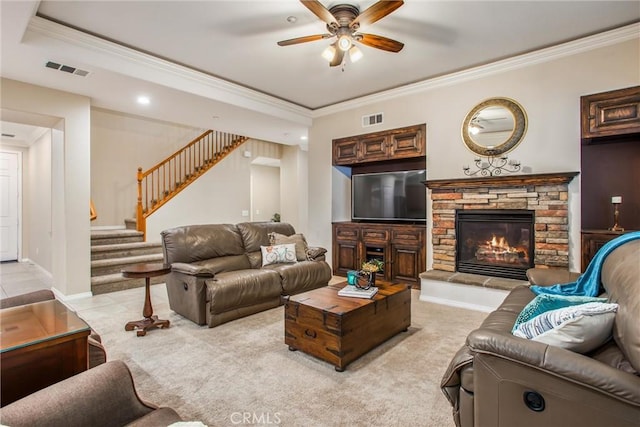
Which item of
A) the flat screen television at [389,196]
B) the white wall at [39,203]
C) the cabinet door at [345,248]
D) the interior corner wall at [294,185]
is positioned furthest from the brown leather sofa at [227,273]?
the interior corner wall at [294,185]

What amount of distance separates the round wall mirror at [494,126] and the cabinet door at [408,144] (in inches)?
23.9

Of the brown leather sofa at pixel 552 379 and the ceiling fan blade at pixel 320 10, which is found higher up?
the ceiling fan blade at pixel 320 10

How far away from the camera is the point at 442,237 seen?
14.7 feet

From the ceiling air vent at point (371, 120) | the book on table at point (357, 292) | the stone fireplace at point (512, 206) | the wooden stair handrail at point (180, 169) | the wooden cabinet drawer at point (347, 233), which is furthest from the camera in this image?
the wooden stair handrail at point (180, 169)

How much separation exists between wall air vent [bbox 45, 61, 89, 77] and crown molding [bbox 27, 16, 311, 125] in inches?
12.8

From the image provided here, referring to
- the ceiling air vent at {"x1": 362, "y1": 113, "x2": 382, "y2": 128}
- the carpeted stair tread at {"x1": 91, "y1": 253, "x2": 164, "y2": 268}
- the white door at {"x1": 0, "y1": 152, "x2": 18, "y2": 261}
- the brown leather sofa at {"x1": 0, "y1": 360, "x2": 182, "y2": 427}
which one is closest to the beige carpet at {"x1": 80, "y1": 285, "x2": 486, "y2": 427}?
the brown leather sofa at {"x1": 0, "y1": 360, "x2": 182, "y2": 427}

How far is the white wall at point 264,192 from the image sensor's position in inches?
396

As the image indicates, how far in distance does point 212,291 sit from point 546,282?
3.00 m

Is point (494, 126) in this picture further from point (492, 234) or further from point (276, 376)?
point (276, 376)

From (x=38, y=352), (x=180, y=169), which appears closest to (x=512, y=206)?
(x=38, y=352)

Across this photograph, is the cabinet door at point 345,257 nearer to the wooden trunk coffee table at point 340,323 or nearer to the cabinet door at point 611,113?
the wooden trunk coffee table at point 340,323

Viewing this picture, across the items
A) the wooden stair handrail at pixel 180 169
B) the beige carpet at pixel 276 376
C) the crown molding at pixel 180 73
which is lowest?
the beige carpet at pixel 276 376

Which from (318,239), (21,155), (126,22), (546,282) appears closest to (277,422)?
(546,282)

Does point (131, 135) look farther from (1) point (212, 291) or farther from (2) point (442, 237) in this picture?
(2) point (442, 237)
